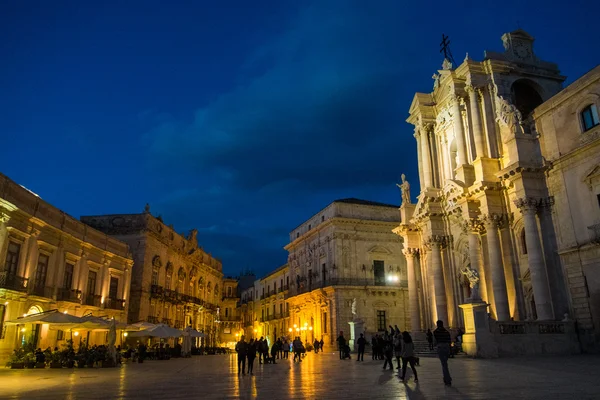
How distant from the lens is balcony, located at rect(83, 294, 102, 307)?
28.8 metres

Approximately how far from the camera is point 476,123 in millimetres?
24484

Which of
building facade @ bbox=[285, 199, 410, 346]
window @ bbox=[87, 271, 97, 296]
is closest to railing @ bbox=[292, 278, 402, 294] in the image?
building facade @ bbox=[285, 199, 410, 346]

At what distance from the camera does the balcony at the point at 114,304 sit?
1224 inches

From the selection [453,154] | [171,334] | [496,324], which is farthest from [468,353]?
[171,334]

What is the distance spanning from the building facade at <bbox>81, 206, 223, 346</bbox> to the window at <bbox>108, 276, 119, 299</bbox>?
4.08 metres

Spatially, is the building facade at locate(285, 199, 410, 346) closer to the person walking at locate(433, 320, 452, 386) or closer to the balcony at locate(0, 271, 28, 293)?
the balcony at locate(0, 271, 28, 293)

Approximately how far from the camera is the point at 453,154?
2848 cm

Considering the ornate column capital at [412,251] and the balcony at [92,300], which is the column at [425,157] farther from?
the balcony at [92,300]

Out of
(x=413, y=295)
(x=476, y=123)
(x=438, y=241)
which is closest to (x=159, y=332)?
(x=413, y=295)

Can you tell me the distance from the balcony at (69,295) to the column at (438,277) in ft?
66.4

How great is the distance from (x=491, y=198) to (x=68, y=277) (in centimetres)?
2316

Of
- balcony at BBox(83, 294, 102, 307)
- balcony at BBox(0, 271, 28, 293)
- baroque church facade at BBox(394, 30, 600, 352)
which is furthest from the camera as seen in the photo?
balcony at BBox(83, 294, 102, 307)

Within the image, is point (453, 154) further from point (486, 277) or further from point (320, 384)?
point (320, 384)

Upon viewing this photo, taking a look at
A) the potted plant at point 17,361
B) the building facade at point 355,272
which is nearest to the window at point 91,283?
the potted plant at point 17,361
